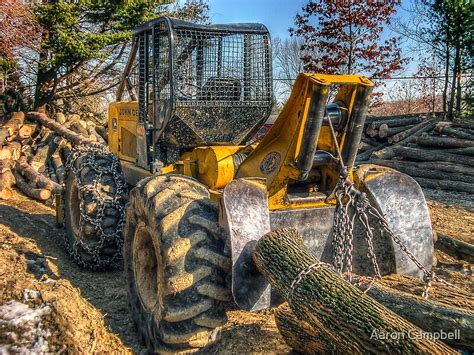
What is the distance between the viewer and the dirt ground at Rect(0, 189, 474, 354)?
3.88m

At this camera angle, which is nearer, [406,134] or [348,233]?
[348,233]

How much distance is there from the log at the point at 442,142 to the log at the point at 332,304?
10783mm

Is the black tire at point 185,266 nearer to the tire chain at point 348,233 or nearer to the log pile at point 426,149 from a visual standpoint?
the tire chain at point 348,233

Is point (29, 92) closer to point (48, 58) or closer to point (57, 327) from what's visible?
point (48, 58)

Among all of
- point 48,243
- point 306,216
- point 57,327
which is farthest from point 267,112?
point 48,243

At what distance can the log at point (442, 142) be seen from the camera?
12898 mm

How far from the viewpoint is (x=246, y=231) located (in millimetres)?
3607

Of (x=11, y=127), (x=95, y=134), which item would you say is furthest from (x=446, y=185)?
(x=11, y=127)

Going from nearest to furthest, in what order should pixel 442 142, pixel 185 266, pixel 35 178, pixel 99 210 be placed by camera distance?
pixel 185 266
pixel 99 210
pixel 35 178
pixel 442 142

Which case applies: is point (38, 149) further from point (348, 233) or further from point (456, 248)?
point (348, 233)

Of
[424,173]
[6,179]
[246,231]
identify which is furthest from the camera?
[424,173]

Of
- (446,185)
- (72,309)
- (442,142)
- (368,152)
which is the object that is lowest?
(446,185)

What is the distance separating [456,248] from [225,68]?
133 inches

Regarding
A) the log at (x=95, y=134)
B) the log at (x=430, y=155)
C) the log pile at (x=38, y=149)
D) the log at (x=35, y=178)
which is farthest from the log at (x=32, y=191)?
the log at (x=430, y=155)
